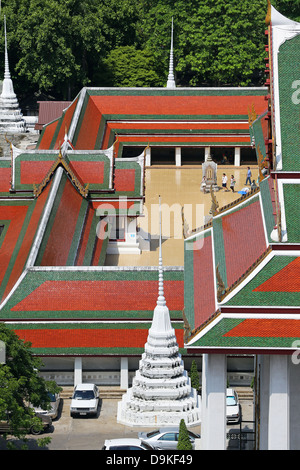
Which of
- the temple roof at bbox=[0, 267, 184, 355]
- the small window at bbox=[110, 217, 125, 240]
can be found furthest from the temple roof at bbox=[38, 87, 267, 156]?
the temple roof at bbox=[0, 267, 184, 355]

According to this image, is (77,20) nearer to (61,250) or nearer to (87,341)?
(61,250)

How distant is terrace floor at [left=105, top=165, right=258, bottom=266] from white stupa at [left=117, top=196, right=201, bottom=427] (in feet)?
64.2

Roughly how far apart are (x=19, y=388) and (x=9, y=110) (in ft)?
201

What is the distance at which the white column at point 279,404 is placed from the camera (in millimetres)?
43219

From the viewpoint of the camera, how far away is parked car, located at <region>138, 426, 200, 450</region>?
163 feet

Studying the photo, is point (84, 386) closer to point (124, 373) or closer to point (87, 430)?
point (124, 373)

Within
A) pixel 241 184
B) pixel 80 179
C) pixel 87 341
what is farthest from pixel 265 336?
pixel 241 184

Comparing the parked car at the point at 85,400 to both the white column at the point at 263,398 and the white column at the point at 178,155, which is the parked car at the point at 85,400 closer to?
the white column at the point at 263,398

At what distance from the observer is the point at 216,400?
43.9m

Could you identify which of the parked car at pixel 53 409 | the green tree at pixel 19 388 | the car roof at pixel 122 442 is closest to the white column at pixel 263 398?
the car roof at pixel 122 442

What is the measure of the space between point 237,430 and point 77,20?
59744 mm

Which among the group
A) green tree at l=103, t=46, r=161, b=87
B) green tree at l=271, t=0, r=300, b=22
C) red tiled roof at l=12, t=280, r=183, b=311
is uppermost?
green tree at l=271, t=0, r=300, b=22

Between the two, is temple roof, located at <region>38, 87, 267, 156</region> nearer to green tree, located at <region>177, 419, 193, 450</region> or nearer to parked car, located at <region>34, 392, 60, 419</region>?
parked car, located at <region>34, 392, 60, 419</region>

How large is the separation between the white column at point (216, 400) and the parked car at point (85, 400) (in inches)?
430
